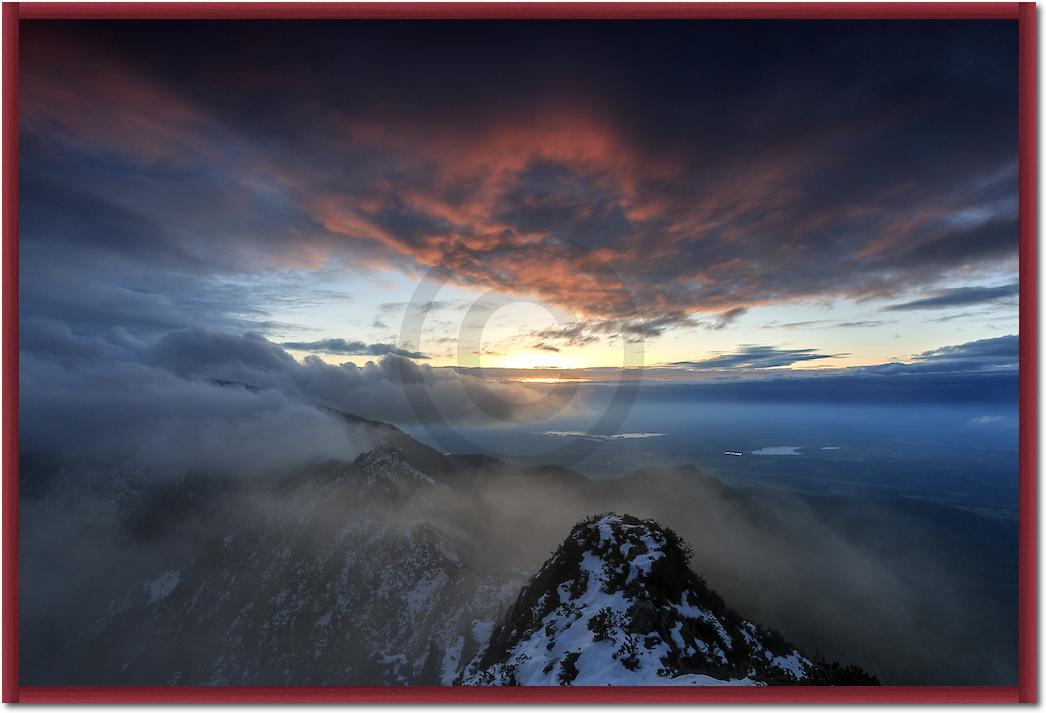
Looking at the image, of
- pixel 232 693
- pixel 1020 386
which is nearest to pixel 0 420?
pixel 232 693

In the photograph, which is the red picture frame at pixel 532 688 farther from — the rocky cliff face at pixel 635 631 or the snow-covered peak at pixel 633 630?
the snow-covered peak at pixel 633 630

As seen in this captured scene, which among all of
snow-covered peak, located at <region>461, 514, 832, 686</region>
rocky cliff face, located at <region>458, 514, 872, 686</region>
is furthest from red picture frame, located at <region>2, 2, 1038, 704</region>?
snow-covered peak, located at <region>461, 514, 832, 686</region>

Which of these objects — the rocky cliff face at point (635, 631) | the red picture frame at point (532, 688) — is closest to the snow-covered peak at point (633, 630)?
the rocky cliff face at point (635, 631)

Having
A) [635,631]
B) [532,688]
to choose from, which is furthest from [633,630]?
[532,688]

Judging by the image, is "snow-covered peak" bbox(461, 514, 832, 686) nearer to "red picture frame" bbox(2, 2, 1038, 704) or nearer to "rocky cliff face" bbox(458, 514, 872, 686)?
"rocky cliff face" bbox(458, 514, 872, 686)

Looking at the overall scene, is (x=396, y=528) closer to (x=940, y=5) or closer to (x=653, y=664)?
(x=653, y=664)

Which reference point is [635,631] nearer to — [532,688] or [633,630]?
[633,630]

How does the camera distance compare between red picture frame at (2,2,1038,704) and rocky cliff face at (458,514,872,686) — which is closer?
Answer: red picture frame at (2,2,1038,704)
